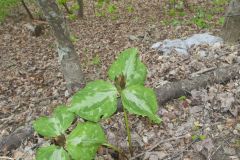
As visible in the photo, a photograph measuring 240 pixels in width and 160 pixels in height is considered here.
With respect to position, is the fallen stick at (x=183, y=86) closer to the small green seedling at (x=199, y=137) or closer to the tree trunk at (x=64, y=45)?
the small green seedling at (x=199, y=137)

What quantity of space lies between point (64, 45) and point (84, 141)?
3.23 metres

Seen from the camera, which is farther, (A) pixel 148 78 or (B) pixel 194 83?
(A) pixel 148 78

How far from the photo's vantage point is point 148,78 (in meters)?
5.28

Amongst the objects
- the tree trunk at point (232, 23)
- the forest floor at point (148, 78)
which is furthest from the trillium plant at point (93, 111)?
the tree trunk at point (232, 23)

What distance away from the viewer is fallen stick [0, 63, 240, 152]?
3.93 meters

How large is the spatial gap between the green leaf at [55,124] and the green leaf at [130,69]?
0.52m

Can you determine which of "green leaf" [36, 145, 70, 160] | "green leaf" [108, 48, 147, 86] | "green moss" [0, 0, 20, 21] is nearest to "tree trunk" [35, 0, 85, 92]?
"green leaf" [108, 48, 147, 86]

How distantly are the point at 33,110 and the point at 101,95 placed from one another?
3.50 meters

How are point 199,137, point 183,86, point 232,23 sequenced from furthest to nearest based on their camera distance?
point 232,23 → point 183,86 → point 199,137

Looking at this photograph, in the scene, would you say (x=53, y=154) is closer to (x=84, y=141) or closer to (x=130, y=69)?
(x=84, y=141)

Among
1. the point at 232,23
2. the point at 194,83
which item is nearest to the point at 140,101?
the point at 194,83

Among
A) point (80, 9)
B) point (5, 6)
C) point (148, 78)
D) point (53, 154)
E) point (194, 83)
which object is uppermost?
point (53, 154)

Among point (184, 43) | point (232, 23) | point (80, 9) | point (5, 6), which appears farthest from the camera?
point (5, 6)

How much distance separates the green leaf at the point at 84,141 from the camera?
7.75 ft
